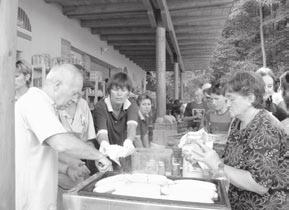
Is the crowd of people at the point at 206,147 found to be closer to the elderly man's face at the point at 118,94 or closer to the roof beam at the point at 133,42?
the elderly man's face at the point at 118,94

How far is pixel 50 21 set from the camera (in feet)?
20.9

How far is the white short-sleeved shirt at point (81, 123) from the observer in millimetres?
2688

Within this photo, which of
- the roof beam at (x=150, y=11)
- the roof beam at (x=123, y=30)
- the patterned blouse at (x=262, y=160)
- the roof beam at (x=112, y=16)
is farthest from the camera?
the roof beam at (x=123, y=30)

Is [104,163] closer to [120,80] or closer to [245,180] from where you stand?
[245,180]

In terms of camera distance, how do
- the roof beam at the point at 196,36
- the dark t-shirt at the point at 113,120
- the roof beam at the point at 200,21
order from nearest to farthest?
the dark t-shirt at the point at 113,120 → the roof beam at the point at 200,21 → the roof beam at the point at 196,36

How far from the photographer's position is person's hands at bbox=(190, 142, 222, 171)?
1697 mm

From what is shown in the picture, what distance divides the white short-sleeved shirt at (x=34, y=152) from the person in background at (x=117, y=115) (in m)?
0.94

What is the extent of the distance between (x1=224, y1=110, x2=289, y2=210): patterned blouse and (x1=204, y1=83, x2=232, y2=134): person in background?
183cm

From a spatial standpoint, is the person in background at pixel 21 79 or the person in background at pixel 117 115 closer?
the person in background at pixel 117 115

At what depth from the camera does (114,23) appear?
7.41 meters

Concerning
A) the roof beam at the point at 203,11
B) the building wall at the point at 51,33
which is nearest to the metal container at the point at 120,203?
the building wall at the point at 51,33

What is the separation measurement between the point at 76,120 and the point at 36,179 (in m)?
1.02

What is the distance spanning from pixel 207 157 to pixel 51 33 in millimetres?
5438

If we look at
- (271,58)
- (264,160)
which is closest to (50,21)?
(264,160)
